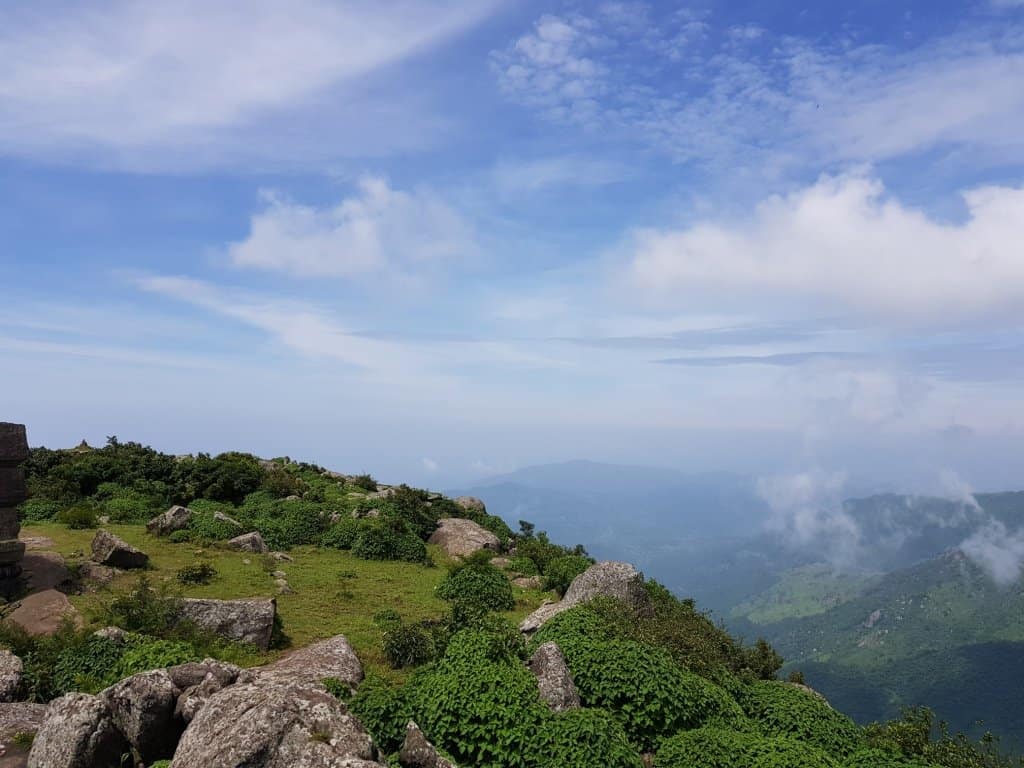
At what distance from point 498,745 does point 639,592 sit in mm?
11180

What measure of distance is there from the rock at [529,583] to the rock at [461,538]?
4.16 meters

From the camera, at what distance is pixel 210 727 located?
33.7ft

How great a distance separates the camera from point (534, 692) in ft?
47.4

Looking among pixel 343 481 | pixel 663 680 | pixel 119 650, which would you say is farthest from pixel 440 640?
pixel 343 481

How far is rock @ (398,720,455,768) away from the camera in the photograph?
1144 cm

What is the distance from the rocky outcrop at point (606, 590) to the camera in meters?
21.8

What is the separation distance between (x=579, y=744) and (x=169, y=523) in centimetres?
2537

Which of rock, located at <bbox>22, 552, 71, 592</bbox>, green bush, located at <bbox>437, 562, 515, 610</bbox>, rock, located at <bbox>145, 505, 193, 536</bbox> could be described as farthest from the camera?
rock, located at <bbox>145, 505, 193, 536</bbox>

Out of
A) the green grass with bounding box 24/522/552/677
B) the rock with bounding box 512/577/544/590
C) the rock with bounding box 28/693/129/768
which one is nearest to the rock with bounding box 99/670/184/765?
the rock with bounding box 28/693/129/768

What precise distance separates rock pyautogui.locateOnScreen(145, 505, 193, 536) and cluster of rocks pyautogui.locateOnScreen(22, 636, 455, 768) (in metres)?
18.0

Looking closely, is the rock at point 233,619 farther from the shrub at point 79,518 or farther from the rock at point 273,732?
the shrub at point 79,518

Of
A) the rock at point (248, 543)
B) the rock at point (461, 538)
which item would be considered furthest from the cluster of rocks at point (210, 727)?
the rock at point (461, 538)

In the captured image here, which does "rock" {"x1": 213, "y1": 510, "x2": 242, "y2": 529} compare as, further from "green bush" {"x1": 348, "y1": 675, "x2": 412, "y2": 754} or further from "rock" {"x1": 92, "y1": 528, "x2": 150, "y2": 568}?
"green bush" {"x1": 348, "y1": 675, "x2": 412, "y2": 754}

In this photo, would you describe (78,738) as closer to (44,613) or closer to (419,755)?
(419,755)
